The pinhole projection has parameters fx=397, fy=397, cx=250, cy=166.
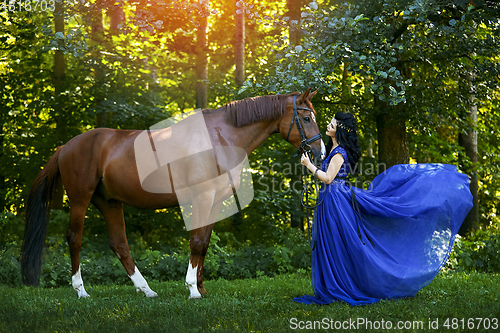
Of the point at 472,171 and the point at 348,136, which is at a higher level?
the point at 348,136

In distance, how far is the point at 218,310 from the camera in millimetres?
4035

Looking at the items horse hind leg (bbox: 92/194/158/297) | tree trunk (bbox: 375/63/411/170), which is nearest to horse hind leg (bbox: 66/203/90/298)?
horse hind leg (bbox: 92/194/158/297)

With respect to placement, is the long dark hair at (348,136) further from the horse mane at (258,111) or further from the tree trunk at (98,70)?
the tree trunk at (98,70)

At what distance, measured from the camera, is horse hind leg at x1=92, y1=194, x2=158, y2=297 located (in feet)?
17.1

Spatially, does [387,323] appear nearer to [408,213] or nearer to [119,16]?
[408,213]

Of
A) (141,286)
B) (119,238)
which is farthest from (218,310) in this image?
(119,238)

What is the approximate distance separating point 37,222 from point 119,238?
1.15 meters

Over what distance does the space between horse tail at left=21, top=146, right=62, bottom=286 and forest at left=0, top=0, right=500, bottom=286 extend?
1.37 metres

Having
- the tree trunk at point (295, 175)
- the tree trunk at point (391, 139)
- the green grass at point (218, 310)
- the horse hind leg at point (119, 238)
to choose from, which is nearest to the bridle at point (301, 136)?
the green grass at point (218, 310)

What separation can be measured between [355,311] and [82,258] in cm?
557

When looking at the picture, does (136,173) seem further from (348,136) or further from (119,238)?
(348,136)

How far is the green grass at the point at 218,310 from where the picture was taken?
140 inches

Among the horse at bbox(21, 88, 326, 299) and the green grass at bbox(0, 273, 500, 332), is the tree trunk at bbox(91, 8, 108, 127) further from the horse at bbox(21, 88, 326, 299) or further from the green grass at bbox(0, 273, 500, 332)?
the green grass at bbox(0, 273, 500, 332)

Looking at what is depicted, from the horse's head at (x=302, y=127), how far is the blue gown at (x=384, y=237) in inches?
7.8
